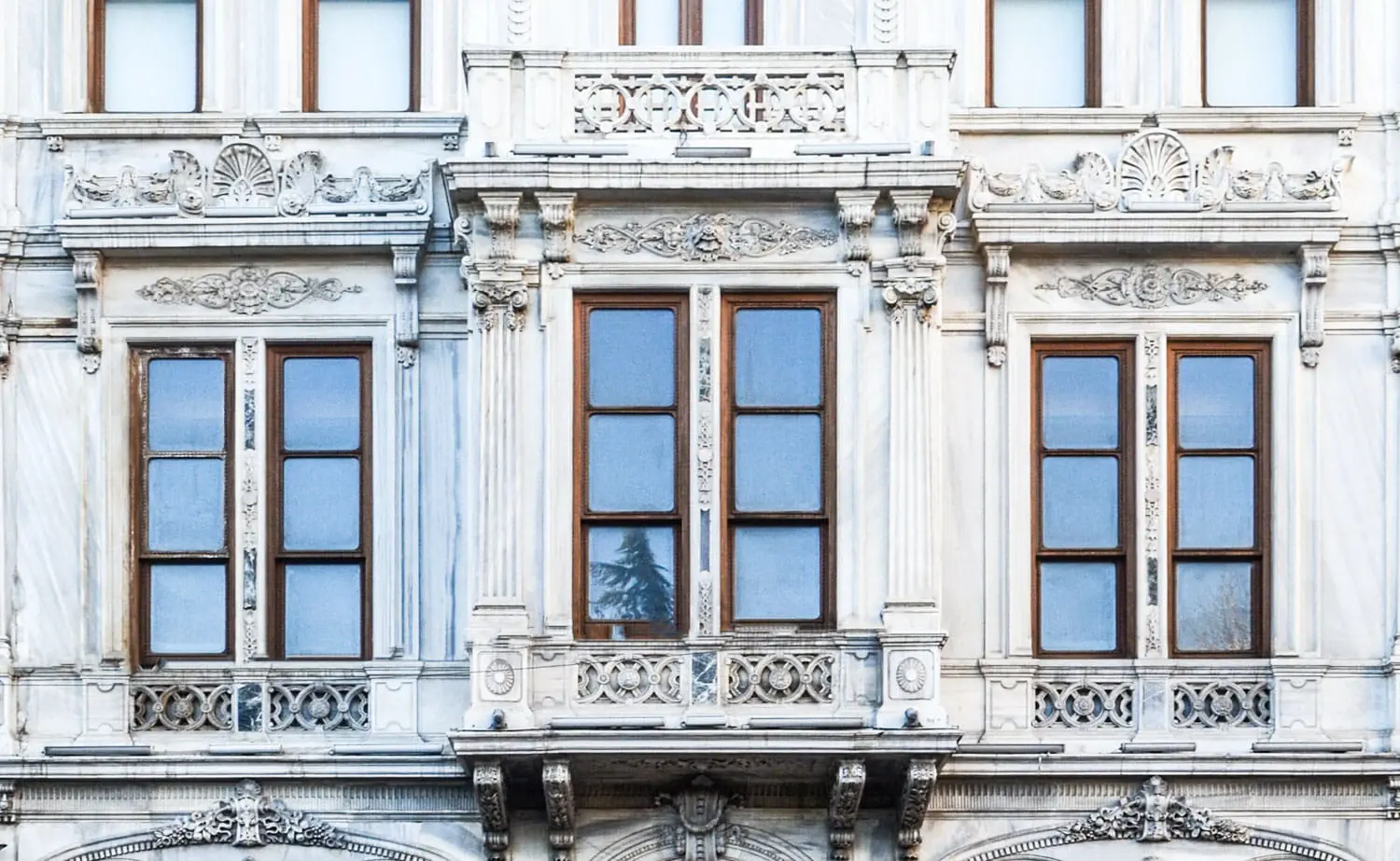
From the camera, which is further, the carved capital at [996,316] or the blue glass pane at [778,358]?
the carved capital at [996,316]

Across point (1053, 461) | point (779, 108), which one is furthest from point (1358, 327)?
point (779, 108)

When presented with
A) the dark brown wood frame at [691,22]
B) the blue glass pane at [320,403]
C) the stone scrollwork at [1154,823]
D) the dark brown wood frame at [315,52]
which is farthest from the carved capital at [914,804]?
the dark brown wood frame at [315,52]

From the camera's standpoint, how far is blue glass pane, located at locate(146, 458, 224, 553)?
26.0 meters

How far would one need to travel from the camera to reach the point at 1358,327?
84.8 feet

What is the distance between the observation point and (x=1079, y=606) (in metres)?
25.8

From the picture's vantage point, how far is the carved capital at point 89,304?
25.8 m

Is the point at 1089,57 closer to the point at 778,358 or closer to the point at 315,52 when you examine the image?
the point at 778,358

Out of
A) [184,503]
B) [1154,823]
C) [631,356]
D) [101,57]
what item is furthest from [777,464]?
[101,57]

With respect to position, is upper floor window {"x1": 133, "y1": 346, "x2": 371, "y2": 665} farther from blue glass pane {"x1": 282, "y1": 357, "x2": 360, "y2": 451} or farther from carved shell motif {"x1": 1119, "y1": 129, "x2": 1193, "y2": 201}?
carved shell motif {"x1": 1119, "y1": 129, "x2": 1193, "y2": 201}

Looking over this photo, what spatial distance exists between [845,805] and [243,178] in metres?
6.45

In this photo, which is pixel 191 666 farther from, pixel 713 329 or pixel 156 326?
pixel 713 329

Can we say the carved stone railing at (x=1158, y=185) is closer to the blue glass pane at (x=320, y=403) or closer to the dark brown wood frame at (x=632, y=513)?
the dark brown wood frame at (x=632, y=513)

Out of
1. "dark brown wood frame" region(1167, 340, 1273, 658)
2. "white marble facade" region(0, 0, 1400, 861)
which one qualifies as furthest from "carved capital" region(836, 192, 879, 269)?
"dark brown wood frame" region(1167, 340, 1273, 658)

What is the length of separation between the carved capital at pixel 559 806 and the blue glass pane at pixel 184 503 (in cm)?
336
